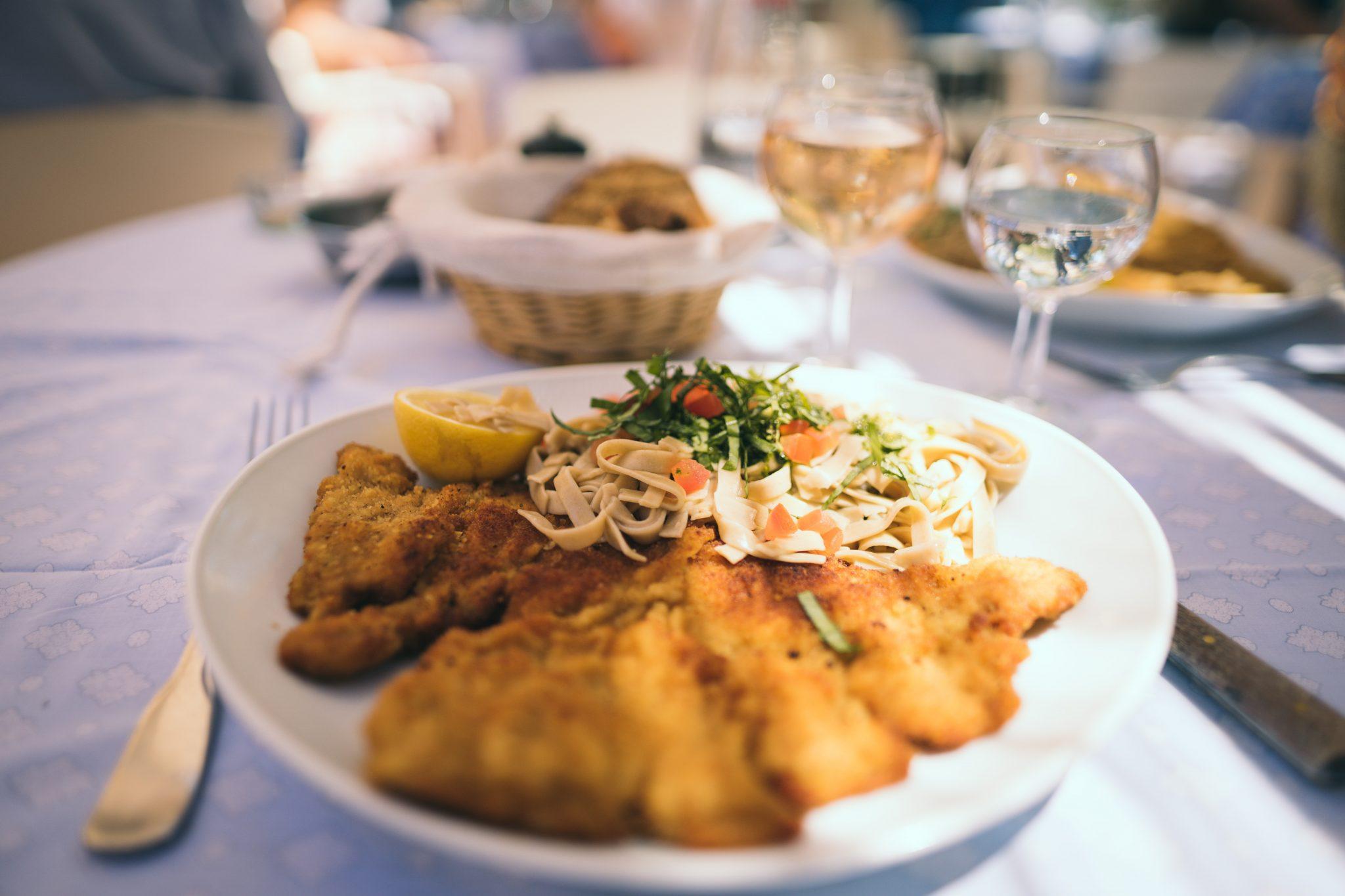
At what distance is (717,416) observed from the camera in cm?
142

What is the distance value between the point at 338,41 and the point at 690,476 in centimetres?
862

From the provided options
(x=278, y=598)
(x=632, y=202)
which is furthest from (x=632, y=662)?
(x=632, y=202)

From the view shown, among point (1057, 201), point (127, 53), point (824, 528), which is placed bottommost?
point (824, 528)

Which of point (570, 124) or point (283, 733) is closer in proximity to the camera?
point (283, 733)

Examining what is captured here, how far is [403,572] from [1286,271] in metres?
2.51

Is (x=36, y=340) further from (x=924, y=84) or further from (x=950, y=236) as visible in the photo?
(x=950, y=236)

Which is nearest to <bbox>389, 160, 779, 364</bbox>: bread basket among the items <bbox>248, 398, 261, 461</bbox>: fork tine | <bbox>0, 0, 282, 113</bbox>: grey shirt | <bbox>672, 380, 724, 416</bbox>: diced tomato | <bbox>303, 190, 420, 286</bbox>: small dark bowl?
<bbox>303, 190, 420, 286</bbox>: small dark bowl

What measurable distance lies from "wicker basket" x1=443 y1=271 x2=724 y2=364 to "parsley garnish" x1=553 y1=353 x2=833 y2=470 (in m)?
0.39

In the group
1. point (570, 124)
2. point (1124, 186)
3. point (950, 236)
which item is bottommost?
point (570, 124)

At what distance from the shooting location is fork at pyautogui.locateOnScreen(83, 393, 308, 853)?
80 centimetres

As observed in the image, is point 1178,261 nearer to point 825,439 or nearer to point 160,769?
point 825,439

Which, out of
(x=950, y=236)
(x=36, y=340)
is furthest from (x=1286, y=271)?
(x=36, y=340)

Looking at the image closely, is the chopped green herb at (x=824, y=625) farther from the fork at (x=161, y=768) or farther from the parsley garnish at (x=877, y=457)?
the fork at (x=161, y=768)

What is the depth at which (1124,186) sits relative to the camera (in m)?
1.54
